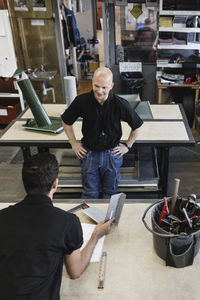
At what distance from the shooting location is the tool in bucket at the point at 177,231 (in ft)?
3.66

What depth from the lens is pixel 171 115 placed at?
2779 mm

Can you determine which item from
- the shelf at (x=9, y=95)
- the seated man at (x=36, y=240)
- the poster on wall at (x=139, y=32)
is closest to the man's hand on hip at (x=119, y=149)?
the seated man at (x=36, y=240)

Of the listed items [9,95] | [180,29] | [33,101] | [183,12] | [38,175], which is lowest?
[9,95]

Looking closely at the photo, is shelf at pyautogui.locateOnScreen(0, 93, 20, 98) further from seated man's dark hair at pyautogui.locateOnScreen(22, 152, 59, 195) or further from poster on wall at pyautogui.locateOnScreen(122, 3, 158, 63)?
seated man's dark hair at pyautogui.locateOnScreen(22, 152, 59, 195)

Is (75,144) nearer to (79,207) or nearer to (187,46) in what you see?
(79,207)

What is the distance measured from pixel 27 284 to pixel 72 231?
213 millimetres

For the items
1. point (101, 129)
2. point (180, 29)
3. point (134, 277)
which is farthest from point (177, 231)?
A: point (180, 29)

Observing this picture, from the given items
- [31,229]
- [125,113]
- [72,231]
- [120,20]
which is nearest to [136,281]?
[72,231]

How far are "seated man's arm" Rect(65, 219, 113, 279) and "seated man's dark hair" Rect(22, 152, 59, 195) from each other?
0.26 m

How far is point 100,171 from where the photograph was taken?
227 cm

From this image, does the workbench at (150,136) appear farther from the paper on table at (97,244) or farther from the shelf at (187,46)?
the shelf at (187,46)

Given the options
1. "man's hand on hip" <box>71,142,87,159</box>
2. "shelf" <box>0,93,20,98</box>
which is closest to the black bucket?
"man's hand on hip" <box>71,142,87,159</box>

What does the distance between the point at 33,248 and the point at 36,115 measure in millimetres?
1723

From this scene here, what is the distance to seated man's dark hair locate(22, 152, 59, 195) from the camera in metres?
1.06
